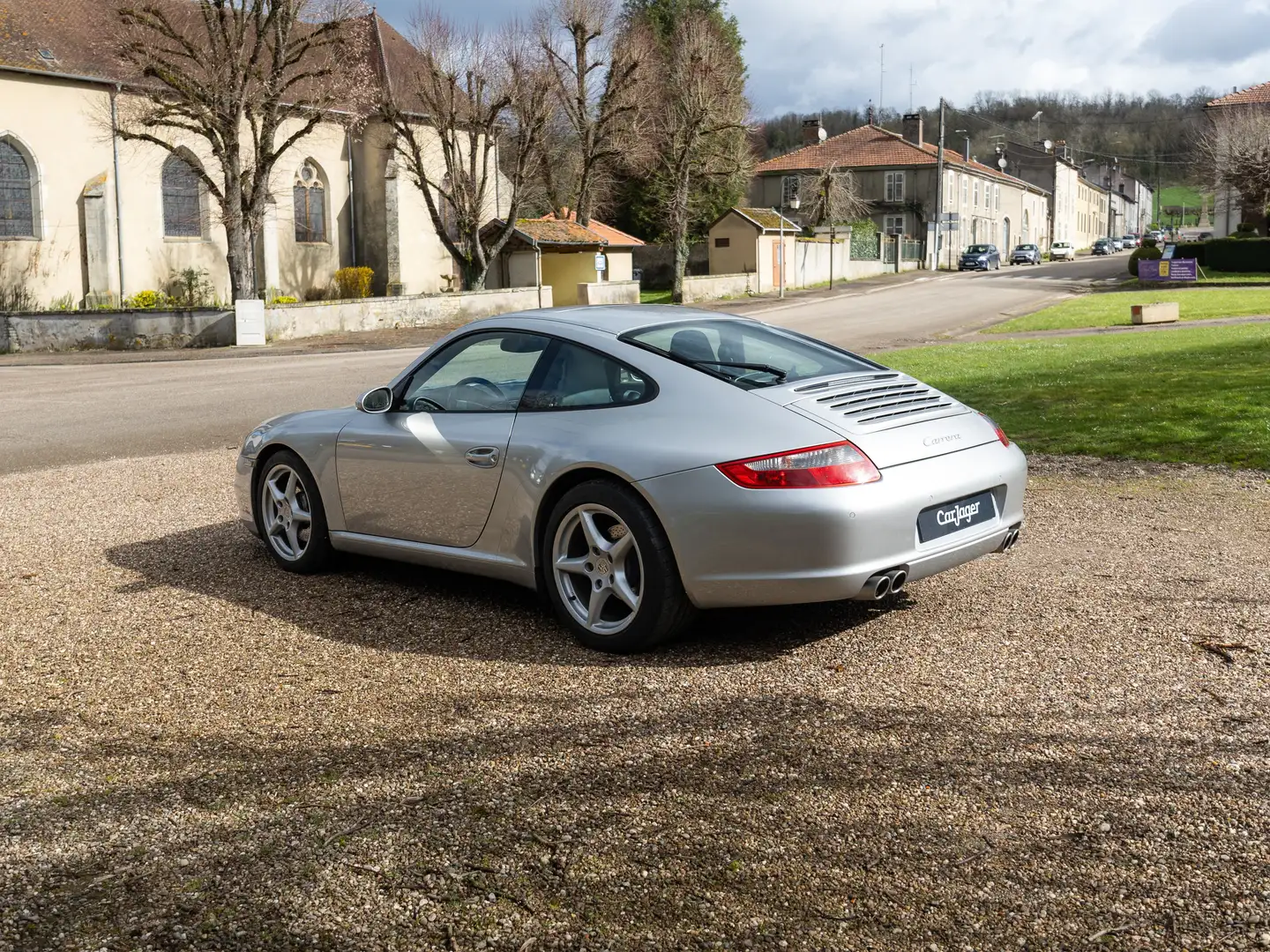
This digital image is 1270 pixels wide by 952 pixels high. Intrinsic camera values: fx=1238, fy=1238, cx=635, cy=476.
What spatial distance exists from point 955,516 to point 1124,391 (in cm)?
925

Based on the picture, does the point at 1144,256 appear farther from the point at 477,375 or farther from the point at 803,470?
the point at 803,470

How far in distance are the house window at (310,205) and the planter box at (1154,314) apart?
29.4 meters

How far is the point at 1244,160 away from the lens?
201 feet

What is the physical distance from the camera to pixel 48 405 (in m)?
17.2

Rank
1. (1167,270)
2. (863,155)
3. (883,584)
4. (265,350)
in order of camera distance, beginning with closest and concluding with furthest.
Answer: (883,584) → (265,350) → (1167,270) → (863,155)

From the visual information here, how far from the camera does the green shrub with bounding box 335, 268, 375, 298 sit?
148 ft

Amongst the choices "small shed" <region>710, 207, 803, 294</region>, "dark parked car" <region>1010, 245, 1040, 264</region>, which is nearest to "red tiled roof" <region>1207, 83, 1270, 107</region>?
"dark parked car" <region>1010, 245, 1040, 264</region>

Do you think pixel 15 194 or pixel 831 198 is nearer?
pixel 15 194

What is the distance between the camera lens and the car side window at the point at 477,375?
579 cm

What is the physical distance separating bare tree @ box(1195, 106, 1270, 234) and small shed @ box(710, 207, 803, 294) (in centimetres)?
2191

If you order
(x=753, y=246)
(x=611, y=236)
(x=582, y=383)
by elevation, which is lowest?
(x=582, y=383)

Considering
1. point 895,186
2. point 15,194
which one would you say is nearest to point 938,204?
point 895,186

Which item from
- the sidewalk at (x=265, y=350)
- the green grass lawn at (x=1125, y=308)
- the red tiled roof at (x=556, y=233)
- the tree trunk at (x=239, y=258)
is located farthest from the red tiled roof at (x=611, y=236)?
Result: the tree trunk at (x=239, y=258)

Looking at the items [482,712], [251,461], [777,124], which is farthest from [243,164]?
[777,124]
